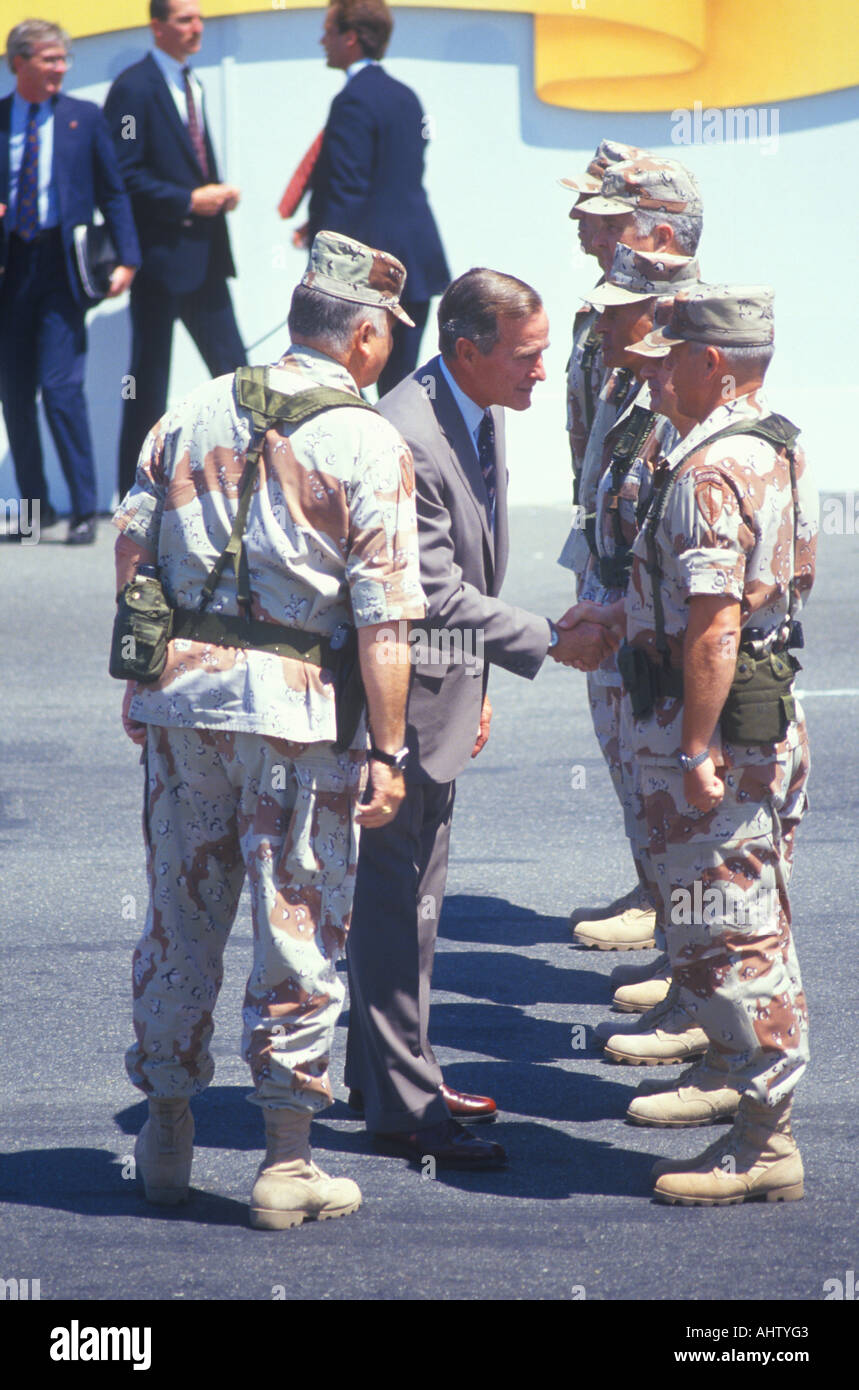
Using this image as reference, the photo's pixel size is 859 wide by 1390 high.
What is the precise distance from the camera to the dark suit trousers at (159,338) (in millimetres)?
11695

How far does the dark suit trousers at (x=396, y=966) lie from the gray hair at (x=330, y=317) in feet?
3.48

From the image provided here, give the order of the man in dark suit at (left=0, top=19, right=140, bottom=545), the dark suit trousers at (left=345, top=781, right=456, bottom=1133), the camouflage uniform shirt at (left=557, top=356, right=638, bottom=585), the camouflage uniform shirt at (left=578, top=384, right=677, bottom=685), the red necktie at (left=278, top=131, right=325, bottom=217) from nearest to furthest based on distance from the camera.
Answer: the dark suit trousers at (left=345, top=781, right=456, bottom=1133), the camouflage uniform shirt at (left=578, top=384, right=677, bottom=685), the camouflage uniform shirt at (left=557, top=356, right=638, bottom=585), the man in dark suit at (left=0, top=19, right=140, bottom=545), the red necktie at (left=278, top=131, right=325, bottom=217)

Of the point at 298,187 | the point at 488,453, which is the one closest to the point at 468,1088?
the point at 488,453

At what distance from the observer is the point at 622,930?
18.9 feet

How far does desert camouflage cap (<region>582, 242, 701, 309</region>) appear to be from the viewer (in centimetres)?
487

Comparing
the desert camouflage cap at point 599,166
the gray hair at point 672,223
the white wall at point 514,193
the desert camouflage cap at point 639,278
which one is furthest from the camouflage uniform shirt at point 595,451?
the white wall at point 514,193

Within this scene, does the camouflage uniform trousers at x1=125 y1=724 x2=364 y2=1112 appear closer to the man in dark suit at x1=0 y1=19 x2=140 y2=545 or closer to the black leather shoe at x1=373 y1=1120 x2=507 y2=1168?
the black leather shoe at x1=373 y1=1120 x2=507 y2=1168

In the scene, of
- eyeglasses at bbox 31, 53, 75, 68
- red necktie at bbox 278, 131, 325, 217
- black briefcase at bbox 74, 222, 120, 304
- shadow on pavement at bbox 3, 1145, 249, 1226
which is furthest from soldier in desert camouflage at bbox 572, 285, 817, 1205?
red necktie at bbox 278, 131, 325, 217

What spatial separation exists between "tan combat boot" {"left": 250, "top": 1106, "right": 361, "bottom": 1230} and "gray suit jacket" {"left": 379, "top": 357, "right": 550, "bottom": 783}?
850mm

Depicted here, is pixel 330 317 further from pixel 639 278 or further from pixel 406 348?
pixel 406 348

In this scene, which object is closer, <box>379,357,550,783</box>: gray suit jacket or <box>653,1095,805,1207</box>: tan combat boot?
<box>653,1095,805,1207</box>: tan combat boot

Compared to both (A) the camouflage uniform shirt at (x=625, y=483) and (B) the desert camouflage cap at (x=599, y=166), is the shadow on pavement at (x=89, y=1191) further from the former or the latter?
(B) the desert camouflage cap at (x=599, y=166)

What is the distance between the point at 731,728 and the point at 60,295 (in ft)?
26.8
